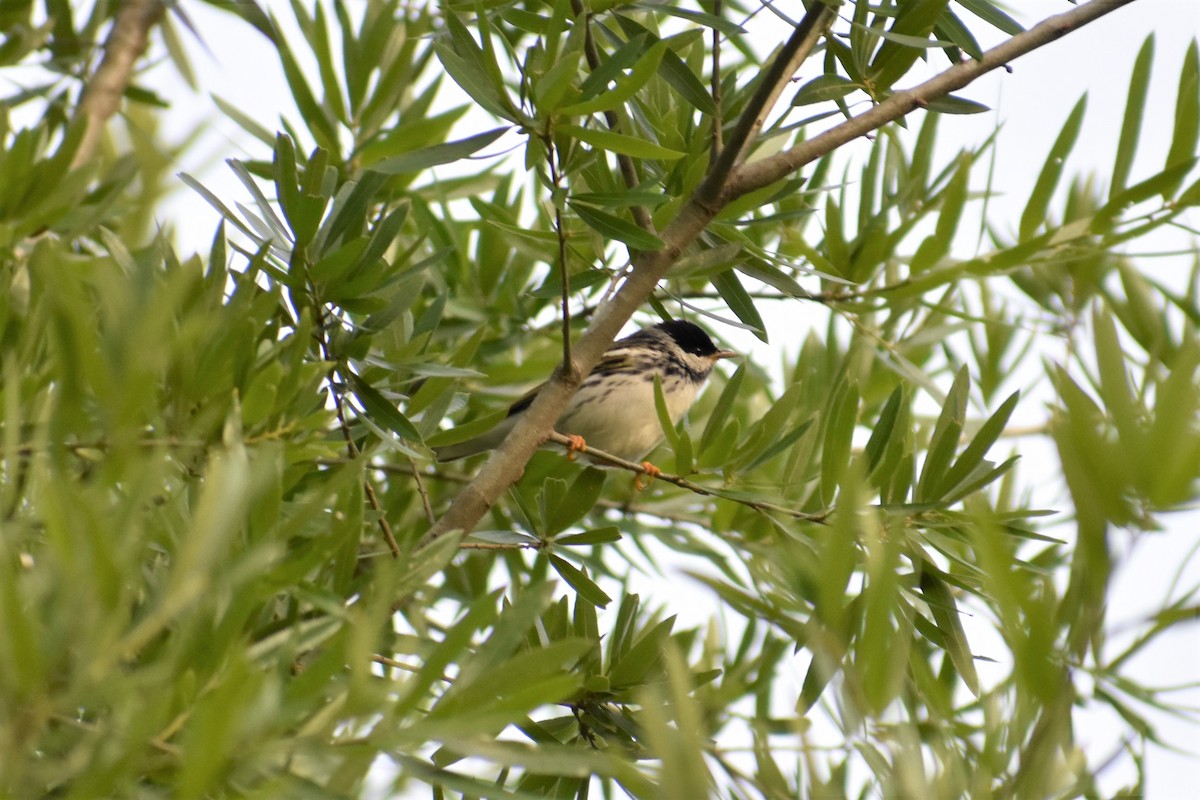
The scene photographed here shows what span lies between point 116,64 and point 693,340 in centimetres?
276

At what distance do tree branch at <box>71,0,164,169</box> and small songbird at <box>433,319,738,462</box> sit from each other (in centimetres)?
162

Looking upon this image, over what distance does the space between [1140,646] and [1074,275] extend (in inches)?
69.5

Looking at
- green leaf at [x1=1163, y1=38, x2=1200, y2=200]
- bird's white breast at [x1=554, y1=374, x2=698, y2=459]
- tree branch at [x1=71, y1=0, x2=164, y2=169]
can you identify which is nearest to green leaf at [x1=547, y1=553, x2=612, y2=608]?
green leaf at [x1=1163, y1=38, x2=1200, y2=200]

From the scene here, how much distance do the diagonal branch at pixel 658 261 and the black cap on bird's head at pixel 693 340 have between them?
3.16 m

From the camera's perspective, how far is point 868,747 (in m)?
1.00

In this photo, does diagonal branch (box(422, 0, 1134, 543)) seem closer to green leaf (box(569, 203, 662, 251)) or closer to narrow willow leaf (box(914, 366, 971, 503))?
green leaf (box(569, 203, 662, 251))

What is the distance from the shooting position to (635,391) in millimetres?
4691

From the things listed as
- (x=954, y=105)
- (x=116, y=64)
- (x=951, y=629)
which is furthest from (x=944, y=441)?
(x=116, y=64)

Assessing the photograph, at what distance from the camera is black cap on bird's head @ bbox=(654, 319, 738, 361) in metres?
5.13

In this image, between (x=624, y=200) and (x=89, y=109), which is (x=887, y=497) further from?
(x=89, y=109)

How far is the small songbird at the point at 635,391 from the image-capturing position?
4602 millimetres

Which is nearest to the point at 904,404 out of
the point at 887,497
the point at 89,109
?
the point at 887,497

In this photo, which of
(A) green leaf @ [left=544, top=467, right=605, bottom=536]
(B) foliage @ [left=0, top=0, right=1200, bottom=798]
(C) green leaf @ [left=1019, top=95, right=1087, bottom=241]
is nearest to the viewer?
(B) foliage @ [left=0, top=0, right=1200, bottom=798]

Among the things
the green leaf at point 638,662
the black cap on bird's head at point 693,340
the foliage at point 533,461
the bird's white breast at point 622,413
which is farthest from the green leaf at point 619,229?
the black cap on bird's head at point 693,340
